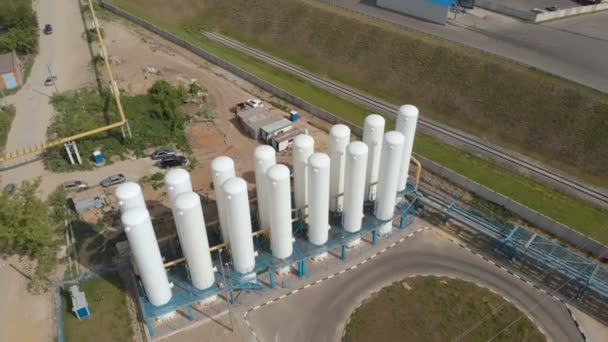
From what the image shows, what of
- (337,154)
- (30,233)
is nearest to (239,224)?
(337,154)

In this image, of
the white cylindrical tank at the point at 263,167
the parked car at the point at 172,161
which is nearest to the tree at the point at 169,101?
the parked car at the point at 172,161

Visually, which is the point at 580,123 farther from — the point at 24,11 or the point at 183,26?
the point at 24,11

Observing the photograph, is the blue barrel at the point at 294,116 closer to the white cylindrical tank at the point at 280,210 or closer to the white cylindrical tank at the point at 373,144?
the white cylindrical tank at the point at 373,144

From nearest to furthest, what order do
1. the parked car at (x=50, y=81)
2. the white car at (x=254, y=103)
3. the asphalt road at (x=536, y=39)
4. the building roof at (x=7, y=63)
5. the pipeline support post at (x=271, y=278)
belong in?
the pipeline support post at (x=271, y=278) < the asphalt road at (x=536, y=39) < the white car at (x=254, y=103) < the building roof at (x=7, y=63) < the parked car at (x=50, y=81)

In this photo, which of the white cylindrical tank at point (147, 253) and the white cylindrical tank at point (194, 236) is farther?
the white cylindrical tank at point (194, 236)

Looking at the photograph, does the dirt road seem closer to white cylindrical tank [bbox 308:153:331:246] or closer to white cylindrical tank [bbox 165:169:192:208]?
white cylindrical tank [bbox 165:169:192:208]

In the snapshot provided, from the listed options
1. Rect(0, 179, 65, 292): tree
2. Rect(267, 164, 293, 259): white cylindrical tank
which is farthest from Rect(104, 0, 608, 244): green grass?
Rect(0, 179, 65, 292): tree
